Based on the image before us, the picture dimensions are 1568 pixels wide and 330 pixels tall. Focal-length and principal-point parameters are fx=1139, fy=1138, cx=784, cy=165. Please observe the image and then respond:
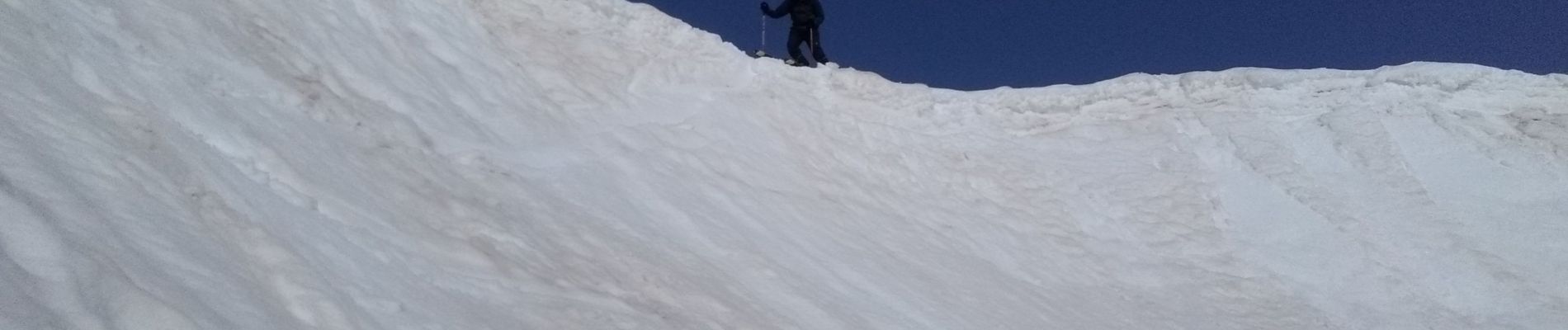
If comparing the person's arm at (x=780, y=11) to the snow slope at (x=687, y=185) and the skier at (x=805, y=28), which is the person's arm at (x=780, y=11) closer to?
the skier at (x=805, y=28)

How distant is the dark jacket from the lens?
1234 centimetres

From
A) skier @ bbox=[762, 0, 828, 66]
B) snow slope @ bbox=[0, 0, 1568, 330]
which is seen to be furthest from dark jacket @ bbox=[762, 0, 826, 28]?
snow slope @ bbox=[0, 0, 1568, 330]

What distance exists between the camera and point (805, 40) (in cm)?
1231

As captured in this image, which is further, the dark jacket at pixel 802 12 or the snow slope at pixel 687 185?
the dark jacket at pixel 802 12

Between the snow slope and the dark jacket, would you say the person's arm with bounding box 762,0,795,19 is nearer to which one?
the dark jacket

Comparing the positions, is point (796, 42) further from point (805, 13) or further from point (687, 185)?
point (687, 185)

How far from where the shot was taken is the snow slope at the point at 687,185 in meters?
3.93

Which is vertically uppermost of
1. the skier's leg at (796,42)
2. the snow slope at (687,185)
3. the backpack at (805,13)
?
the backpack at (805,13)

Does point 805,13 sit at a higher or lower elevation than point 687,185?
higher

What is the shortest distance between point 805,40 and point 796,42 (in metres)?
0.16

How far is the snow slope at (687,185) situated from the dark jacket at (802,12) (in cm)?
113

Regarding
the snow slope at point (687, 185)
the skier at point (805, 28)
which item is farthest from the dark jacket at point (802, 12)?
the snow slope at point (687, 185)

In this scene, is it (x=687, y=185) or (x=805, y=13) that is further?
(x=805, y=13)

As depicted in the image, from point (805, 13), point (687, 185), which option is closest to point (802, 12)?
point (805, 13)
